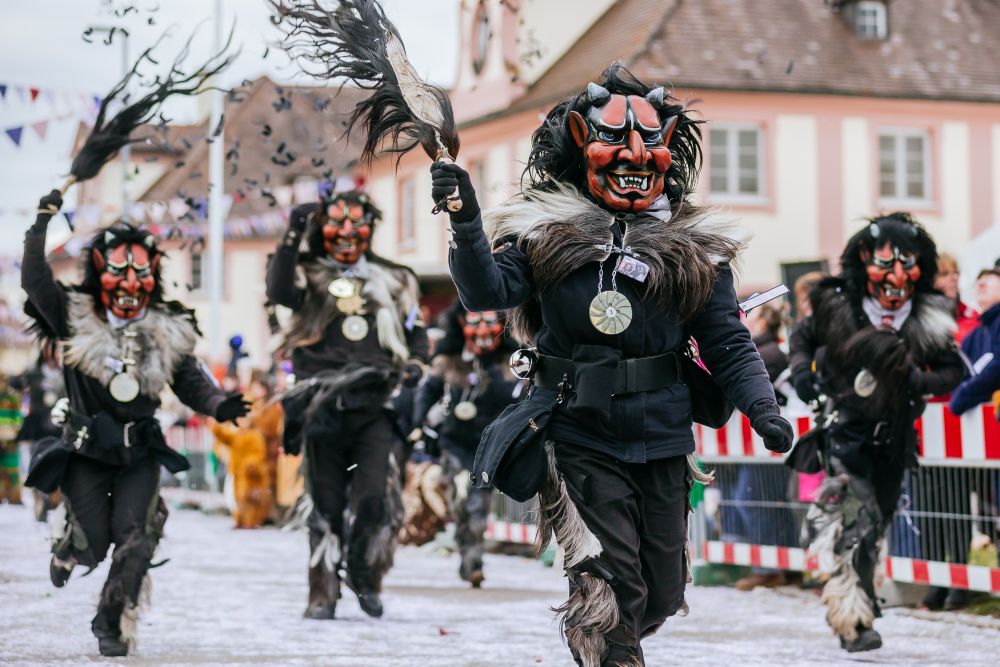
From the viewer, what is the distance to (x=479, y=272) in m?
5.54

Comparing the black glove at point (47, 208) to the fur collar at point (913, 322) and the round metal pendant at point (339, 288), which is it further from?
the fur collar at point (913, 322)

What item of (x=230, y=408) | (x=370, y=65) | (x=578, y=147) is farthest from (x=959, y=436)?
(x=370, y=65)

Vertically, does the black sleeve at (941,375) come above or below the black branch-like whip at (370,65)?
below

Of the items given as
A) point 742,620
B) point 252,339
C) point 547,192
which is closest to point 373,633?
point 742,620

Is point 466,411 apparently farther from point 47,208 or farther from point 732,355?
point 732,355

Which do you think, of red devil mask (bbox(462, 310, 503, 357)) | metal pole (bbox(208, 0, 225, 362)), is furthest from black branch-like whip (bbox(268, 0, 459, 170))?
metal pole (bbox(208, 0, 225, 362))

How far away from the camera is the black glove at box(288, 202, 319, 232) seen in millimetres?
9805

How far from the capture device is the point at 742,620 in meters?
9.95

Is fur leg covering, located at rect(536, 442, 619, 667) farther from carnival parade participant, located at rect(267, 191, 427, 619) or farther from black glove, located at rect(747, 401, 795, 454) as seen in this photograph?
carnival parade participant, located at rect(267, 191, 427, 619)

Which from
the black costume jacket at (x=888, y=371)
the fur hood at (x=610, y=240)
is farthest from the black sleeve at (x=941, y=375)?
the fur hood at (x=610, y=240)

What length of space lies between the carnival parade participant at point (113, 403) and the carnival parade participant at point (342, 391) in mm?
1325

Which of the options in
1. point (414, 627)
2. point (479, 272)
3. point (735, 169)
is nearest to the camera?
point (479, 272)

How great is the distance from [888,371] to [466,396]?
4.65 m

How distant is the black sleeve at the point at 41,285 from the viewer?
804cm
